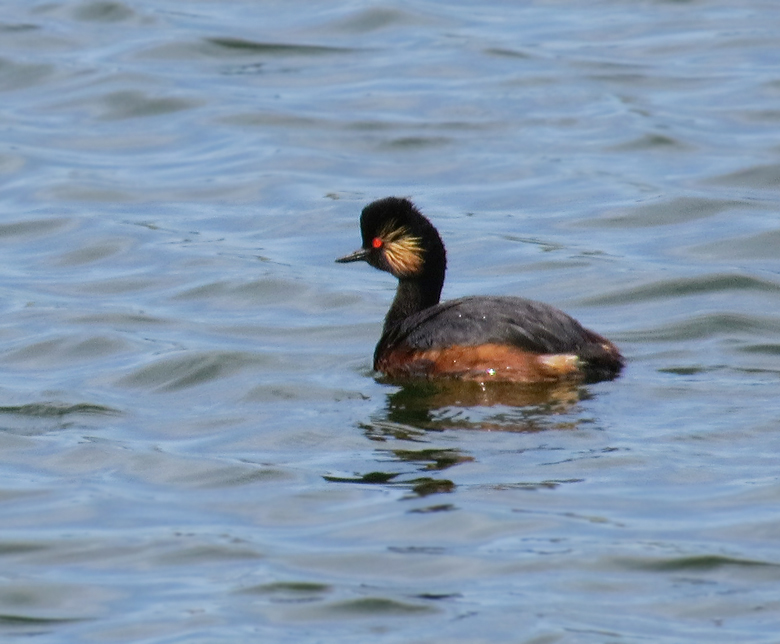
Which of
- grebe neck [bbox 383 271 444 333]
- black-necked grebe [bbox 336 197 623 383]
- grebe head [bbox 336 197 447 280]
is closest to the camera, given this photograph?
black-necked grebe [bbox 336 197 623 383]

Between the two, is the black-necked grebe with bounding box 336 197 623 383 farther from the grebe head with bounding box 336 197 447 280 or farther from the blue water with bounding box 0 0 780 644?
the blue water with bounding box 0 0 780 644

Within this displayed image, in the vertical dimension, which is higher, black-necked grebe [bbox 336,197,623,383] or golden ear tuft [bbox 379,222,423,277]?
golden ear tuft [bbox 379,222,423,277]

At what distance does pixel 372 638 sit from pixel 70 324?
5.24m

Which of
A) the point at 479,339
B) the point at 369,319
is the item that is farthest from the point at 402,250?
the point at 369,319

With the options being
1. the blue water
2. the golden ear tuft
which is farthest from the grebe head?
the blue water

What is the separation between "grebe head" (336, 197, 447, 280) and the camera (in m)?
9.47

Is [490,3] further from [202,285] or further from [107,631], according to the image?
[107,631]

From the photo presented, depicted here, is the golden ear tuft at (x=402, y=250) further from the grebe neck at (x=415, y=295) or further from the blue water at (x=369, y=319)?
the blue water at (x=369, y=319)

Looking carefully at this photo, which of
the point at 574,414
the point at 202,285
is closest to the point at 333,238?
the point at 202,285

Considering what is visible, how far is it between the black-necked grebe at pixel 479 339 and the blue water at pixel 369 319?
5.6 inches

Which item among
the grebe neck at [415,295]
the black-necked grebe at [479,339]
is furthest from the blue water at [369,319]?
the grebe neck at [415,295]

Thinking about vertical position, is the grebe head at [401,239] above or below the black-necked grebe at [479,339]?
above

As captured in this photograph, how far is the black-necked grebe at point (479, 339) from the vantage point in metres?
8.72

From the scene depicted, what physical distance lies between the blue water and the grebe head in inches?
26.1
